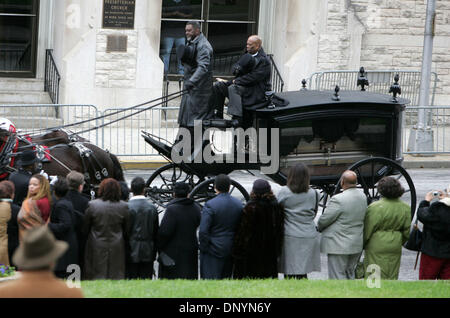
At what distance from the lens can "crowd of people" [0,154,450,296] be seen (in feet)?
29.5

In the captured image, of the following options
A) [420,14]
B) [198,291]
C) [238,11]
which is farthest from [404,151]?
[198,291]

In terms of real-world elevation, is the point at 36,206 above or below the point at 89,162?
below

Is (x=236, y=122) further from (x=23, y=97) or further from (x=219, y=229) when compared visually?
(x=23, y=97)

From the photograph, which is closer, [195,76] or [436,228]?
[436,228]

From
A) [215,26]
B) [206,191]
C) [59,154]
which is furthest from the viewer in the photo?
[215,26]

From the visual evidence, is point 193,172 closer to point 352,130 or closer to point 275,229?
point 352,130

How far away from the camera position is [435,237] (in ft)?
30.6

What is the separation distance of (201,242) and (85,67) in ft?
37.9

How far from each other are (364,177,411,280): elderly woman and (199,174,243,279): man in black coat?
54.7 inches

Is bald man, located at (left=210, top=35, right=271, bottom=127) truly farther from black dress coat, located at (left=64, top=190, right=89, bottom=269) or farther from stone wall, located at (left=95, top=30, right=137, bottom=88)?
stone wall, located at (left=95, top=30, right=137, bottom=88)

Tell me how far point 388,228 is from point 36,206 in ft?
11.5

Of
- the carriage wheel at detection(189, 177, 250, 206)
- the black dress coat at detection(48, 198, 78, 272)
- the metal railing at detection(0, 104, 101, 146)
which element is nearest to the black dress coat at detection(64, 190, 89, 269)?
the black dress coat at detection(48, 198, 78, 272)

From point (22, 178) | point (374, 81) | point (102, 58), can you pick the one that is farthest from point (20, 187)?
point (374, 81)

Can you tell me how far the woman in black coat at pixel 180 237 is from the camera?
920cm
